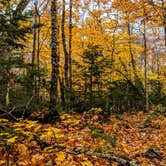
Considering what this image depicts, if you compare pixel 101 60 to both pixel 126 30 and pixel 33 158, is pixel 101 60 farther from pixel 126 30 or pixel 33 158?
pixel 33 158

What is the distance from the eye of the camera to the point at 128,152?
22.9ft

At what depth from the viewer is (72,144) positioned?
19.8ft

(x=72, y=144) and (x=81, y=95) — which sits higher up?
(x=81, y=95)

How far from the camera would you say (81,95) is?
1508cm

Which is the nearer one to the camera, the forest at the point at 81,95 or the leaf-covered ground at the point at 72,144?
the leaf-covered ground at the point at 72,144

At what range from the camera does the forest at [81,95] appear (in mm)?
5254

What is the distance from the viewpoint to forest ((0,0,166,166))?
5.25m

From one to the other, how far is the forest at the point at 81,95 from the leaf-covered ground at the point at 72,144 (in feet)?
0.06

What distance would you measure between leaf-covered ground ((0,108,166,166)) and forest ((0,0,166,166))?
0.02 m

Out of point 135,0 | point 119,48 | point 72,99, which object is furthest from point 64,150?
point 119,48

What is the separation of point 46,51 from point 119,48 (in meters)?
5.44

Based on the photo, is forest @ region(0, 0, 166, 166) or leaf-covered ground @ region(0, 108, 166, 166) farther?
forest @ region(0, 0, 166, 166)

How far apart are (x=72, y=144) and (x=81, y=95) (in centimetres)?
907

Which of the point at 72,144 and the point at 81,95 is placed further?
the point at 81,95
